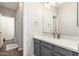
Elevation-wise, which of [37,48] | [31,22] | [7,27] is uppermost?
[31,22]

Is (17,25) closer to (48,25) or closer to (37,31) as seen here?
(37,31)

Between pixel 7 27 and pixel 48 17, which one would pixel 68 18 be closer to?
pixel 48 17

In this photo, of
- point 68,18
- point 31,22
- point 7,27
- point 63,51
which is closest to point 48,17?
point 31,22

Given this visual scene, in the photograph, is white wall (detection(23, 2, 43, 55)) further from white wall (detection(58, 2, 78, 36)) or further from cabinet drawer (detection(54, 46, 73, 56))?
cabinet drawer (detection(54, 46, 73, 56))

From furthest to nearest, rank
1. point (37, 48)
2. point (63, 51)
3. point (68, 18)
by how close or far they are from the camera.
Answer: point (37, 48) → point (68, 18) → point (63, 51)

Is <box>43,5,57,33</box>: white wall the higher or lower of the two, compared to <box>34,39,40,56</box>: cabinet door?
higher

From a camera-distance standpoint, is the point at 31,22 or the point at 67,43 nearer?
the point at 67,43

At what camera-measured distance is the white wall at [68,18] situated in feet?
5.65

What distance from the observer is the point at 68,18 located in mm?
1814

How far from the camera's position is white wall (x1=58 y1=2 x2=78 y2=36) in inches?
67.8

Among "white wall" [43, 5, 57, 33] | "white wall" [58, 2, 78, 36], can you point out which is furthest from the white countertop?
"white wall" [43, 5, 57, 33]


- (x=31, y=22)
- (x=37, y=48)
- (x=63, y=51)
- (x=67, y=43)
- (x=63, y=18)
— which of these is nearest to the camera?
(x=63, y=51)

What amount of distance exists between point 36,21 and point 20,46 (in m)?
0.84

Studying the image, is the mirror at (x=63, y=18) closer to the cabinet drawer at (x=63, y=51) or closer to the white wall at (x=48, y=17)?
the white wall at (x=48, y=17)
